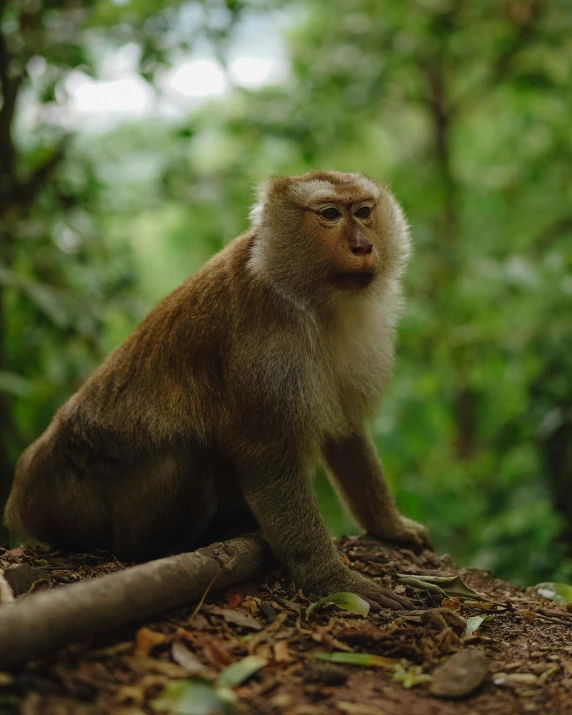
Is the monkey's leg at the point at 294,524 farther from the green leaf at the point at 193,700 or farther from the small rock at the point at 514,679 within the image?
the green leaf at the point at 193,700

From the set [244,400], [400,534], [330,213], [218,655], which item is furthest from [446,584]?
[330,213]

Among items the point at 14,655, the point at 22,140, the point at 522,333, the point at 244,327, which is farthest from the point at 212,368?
the point at 22,140

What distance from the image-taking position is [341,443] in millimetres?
5504

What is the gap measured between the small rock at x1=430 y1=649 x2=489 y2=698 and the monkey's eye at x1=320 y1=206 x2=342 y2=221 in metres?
2.59

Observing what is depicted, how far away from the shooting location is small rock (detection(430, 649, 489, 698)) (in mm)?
3350

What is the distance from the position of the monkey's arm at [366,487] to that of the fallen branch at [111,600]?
1463mm

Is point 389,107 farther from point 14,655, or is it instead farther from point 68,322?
point 14,655

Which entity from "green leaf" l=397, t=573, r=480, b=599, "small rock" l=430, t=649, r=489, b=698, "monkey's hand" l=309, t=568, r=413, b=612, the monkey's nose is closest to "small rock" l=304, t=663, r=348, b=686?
"small rock" l=430, t=649, r=489, b=698

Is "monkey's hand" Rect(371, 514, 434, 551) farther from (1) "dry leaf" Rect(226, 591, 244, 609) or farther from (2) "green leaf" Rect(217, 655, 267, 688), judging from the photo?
(2) "green leaf" Rect(217, 655, 267, 688)

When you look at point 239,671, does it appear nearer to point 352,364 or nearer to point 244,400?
point 244,400

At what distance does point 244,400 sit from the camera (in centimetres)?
448

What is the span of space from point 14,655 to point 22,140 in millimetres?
7549

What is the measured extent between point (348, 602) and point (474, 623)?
0.70 metres

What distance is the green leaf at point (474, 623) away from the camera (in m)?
4.11
